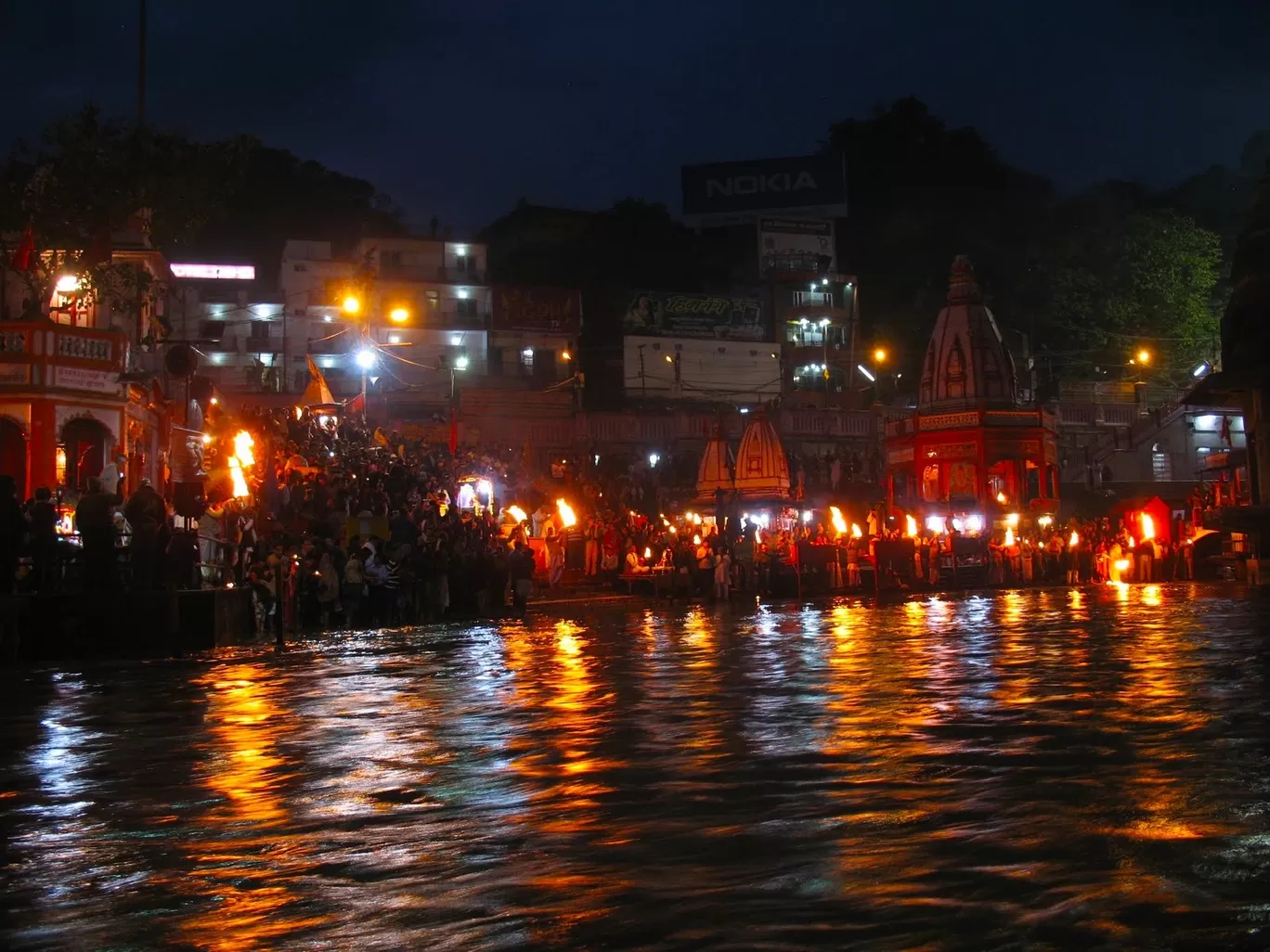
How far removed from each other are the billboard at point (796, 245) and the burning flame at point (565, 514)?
38.1 metres

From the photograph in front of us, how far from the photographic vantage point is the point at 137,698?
41.1 feet

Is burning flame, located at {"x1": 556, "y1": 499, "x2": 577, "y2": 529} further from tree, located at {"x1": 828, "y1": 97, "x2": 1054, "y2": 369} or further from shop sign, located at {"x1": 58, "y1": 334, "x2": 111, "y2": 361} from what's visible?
tree, located at {"x1": 828, "y1": 97, "x2": 1054, "y2": 369}

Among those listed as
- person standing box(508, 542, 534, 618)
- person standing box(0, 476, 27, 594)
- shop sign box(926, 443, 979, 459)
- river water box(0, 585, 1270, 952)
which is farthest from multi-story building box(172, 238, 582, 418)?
river water box(0, 585, 1270, 952)

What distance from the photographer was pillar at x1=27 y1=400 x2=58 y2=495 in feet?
98.7

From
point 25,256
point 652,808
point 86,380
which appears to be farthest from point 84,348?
point 652,808

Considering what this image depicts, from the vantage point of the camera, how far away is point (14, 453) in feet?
102

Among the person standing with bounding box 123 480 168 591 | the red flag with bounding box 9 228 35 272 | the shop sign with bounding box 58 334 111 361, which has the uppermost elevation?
the red flag with bounding box 9 228 35 272

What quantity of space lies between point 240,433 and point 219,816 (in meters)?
24.0

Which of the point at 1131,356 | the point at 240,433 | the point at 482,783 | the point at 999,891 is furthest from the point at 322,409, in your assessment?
the point at 1131,356

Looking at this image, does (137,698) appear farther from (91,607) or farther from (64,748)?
(91,607)

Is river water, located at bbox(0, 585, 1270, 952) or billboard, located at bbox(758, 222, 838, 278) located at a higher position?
billboard, located at bbox(758, 222, 838, 278)

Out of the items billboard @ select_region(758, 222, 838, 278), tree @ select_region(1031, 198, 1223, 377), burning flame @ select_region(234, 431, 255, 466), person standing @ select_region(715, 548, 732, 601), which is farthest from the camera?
billboard @ select_region(758, 222, 838, 278)

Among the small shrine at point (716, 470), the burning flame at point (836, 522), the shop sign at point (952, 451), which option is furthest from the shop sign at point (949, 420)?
the small shrine at point (716, 470)

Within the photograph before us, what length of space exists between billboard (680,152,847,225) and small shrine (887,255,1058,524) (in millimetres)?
28050
